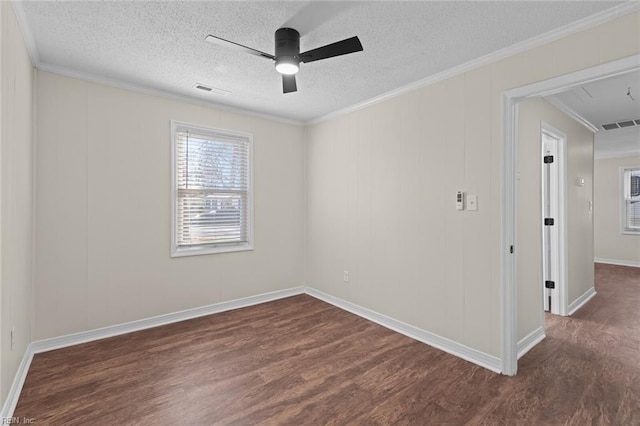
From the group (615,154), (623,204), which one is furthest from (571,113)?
(623,204)

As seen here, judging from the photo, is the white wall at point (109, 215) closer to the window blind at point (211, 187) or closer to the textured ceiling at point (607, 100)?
the window blind at point (211, 187)

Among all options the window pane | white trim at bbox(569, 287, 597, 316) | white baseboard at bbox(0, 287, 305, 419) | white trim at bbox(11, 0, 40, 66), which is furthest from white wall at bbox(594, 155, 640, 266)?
white trim at bbox(11, 0, 40, 66)

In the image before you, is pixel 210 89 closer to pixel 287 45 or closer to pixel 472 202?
pixel 287 45

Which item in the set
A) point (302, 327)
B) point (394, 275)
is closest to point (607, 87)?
point (394, 275)

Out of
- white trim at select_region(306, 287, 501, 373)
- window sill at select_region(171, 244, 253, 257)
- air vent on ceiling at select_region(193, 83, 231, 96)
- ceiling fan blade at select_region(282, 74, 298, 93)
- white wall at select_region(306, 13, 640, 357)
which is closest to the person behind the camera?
ceiling fan blade at select_region(282, 74, 298, 93)

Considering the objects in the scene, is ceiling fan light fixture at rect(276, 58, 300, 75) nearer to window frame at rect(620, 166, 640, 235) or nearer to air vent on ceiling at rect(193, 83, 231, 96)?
air vent on ceiling at rect(193, 83, 231, 96)

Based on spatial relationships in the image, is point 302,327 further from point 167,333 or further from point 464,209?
point 464,209

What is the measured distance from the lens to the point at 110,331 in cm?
311

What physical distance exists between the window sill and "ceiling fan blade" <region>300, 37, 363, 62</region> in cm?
258

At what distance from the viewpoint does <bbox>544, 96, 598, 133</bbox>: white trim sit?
3.37 metres

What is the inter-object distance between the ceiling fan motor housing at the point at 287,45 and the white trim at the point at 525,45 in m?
1.48

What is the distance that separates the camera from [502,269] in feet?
8.14

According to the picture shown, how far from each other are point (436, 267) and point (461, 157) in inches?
41.7

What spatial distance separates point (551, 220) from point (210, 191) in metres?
4.22
